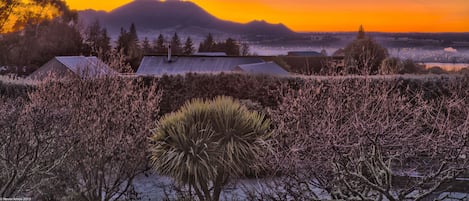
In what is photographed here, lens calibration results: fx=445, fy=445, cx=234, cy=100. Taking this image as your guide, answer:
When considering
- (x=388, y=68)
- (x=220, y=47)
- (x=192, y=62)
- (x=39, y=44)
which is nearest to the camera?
(x=388, y=68)

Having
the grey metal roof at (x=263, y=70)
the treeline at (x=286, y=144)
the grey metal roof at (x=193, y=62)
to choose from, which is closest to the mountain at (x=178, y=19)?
the grey metal roof at (x=263, y=70)

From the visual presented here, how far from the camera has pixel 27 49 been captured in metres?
23.6

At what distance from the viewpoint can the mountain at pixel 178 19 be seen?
1532 cm

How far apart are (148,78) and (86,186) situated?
613 centimetres

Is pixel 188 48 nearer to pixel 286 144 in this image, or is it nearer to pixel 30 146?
pixel 30 146

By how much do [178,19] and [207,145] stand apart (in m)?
13.7

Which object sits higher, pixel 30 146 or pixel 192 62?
pixel 30 146

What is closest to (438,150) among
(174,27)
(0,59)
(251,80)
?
(251,80)

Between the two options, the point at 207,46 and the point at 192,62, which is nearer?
the point at 192,62

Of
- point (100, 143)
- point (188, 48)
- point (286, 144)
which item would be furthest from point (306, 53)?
point (286, 144)

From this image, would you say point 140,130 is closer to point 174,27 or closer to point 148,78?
point 148,78

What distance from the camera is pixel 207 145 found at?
4812mm

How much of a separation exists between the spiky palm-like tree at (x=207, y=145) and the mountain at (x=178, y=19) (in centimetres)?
1037

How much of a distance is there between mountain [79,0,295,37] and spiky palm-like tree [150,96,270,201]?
408 inches
